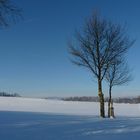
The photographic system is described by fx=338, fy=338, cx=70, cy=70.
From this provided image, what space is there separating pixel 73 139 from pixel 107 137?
1210mm

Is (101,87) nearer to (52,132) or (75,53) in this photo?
(75,53)

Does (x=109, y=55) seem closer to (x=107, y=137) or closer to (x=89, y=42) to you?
(x=89, y=42)

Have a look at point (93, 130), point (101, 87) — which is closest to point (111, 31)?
point (101, 87)

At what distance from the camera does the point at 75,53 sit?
25031mm

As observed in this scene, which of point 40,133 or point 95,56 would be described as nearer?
point 40,133

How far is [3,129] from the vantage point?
12000 mm

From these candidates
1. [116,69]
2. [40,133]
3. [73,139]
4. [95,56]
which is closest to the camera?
[73,139]

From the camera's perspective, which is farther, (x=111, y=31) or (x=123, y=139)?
(x=111, y=31)

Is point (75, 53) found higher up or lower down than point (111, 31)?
lower down

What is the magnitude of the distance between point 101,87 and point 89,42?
134 inches

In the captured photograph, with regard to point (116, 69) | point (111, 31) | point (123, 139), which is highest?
point (111, 31)

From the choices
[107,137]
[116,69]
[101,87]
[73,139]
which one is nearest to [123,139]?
[107,137]

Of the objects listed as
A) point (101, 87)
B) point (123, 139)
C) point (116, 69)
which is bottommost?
point (123, 139)

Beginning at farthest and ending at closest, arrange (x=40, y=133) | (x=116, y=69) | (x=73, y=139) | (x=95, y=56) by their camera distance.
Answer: (x=116, y=69)
(x=95, y=56)
(x=40, y=133)
(x=73, y=139)
